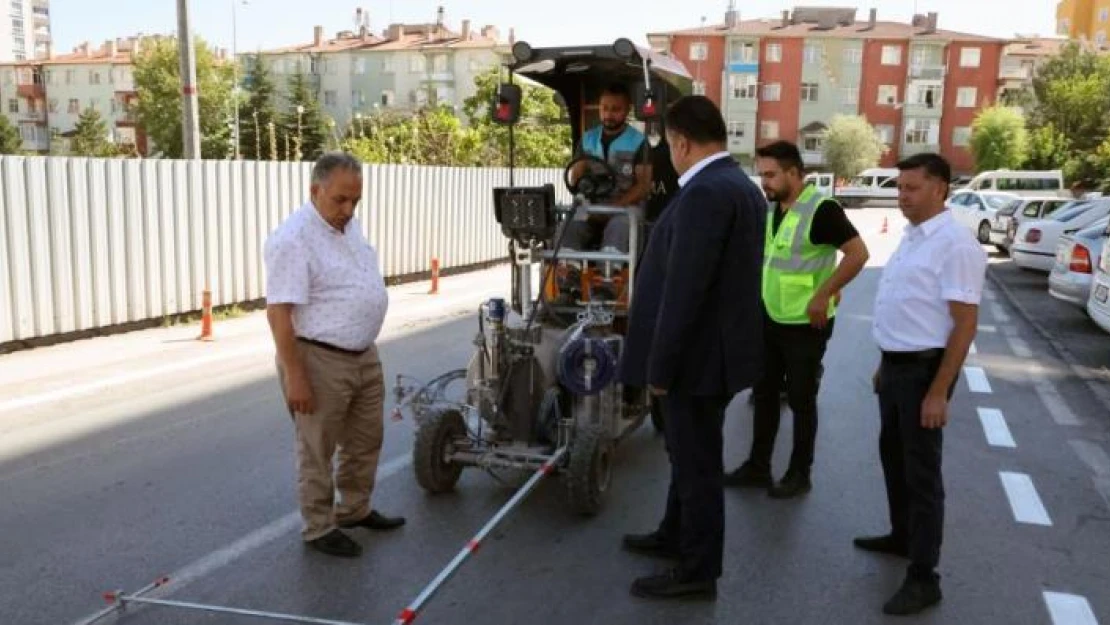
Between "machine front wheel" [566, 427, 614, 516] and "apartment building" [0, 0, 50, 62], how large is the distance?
396ft

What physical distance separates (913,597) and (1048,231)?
14045 mm

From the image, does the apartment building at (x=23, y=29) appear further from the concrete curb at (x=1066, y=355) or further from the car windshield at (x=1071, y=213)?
the concrete curb at (x=1066, y=355)

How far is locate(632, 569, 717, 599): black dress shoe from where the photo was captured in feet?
12.6

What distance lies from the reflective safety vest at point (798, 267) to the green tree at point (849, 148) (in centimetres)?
6062

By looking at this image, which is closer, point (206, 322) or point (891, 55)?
point (206, 322)

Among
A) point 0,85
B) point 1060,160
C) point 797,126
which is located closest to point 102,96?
point 0,85

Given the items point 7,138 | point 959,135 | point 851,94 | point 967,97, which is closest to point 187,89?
point 7,138

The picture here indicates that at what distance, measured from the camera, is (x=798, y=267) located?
203 inches

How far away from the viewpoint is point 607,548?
174 inches

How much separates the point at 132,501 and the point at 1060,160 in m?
53.1

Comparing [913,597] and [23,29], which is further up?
[23,29]

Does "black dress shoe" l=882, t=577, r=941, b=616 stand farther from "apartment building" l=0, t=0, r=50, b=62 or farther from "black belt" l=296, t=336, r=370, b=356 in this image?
"apartment building" l=0, t=0, r=50, b=62

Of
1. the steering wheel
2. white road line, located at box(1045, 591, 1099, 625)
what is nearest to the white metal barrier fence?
the steering wheel

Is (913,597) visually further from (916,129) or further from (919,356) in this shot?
(916,129)
